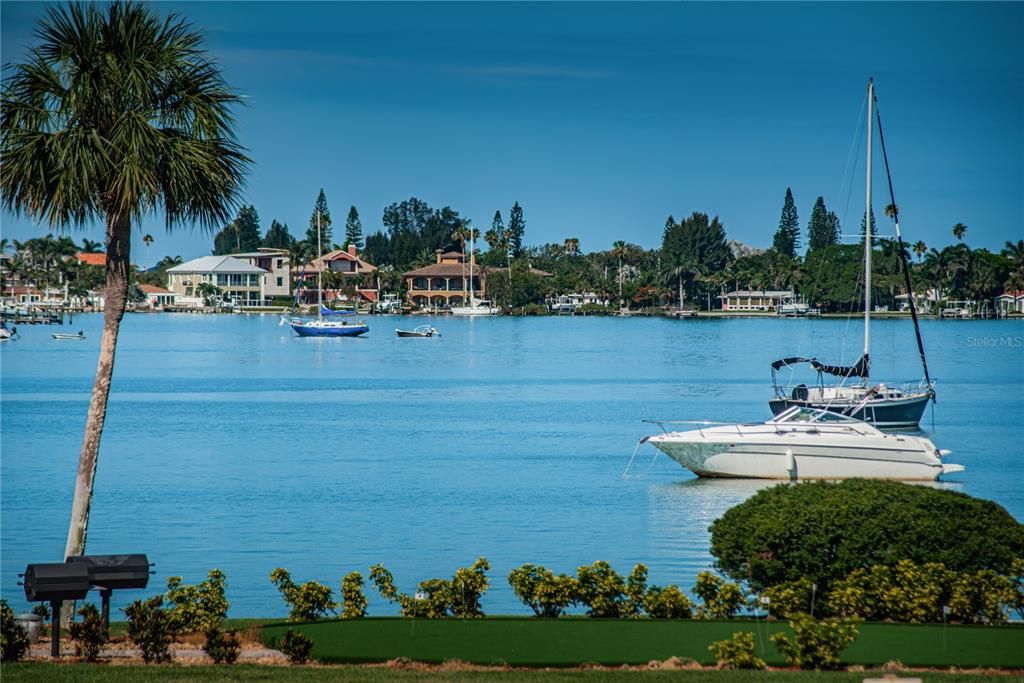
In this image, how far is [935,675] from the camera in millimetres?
13602

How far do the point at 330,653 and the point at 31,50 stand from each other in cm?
903

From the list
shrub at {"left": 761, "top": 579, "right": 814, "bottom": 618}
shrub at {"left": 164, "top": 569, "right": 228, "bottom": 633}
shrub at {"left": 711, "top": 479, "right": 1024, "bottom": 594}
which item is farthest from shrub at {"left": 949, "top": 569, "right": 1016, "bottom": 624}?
shrub at {"left": 164, "top": 569, "right": 228, "bottom": 633}

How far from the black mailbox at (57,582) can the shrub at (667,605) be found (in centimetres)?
696

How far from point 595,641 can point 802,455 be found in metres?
21.6

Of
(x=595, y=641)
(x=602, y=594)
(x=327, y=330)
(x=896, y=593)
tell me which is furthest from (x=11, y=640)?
(x=327, y=330)

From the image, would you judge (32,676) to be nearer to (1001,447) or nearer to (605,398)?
(1001,447)

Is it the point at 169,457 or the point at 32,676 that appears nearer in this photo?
the point at 32,676

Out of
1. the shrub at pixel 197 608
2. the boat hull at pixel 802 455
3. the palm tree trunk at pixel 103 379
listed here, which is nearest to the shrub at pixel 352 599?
the shrub at pixel 197 608

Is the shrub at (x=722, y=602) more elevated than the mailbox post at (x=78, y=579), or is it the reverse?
the mailbox post at (x=78, y=579)

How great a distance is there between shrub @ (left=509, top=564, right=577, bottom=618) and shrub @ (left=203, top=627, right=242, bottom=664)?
4.44m

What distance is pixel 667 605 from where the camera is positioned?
17062 mm

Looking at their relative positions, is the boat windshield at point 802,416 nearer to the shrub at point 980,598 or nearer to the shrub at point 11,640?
the shrub at point 980,598

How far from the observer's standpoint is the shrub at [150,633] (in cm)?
1448

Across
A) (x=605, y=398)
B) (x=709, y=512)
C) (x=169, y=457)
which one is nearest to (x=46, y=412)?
(x=169, y=457)
